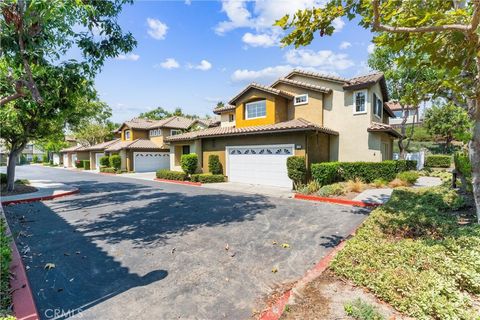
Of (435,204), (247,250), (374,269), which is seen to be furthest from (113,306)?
(435,204)

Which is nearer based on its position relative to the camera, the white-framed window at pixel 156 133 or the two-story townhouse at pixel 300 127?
the two-story townhouse at pixel 300 127

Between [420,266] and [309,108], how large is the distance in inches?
553

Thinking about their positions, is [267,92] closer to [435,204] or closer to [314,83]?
[314,83]

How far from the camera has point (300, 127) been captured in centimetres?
1318

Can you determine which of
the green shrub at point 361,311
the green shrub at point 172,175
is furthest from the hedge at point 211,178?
the green shrub at point 361,311

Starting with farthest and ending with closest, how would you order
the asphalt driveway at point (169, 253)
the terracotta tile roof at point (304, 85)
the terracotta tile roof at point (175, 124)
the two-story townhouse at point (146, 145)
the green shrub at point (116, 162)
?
the terracotta tile roof at point (175, 124) → the two-story townhouse at point (146, 145) → the green shrub at point (116, 162) → the terracotta tile roof at point (304, 85) → the asphalt driveway at point (169, 253)

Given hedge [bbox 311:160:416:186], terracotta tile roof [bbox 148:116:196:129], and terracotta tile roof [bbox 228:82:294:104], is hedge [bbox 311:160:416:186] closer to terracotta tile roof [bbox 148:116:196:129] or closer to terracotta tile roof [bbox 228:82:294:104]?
terracotta tile roof [bbox 228:82:294:104]

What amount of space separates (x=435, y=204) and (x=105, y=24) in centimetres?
1144

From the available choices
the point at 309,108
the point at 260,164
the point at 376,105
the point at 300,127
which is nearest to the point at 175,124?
the point at 260,164

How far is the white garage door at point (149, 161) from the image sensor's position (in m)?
29.8

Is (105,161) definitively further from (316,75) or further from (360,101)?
(360,101)

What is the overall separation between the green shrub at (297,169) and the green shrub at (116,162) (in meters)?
23.5

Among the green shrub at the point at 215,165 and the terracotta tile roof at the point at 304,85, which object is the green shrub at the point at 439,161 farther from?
the green shrub at the point at 215,165
